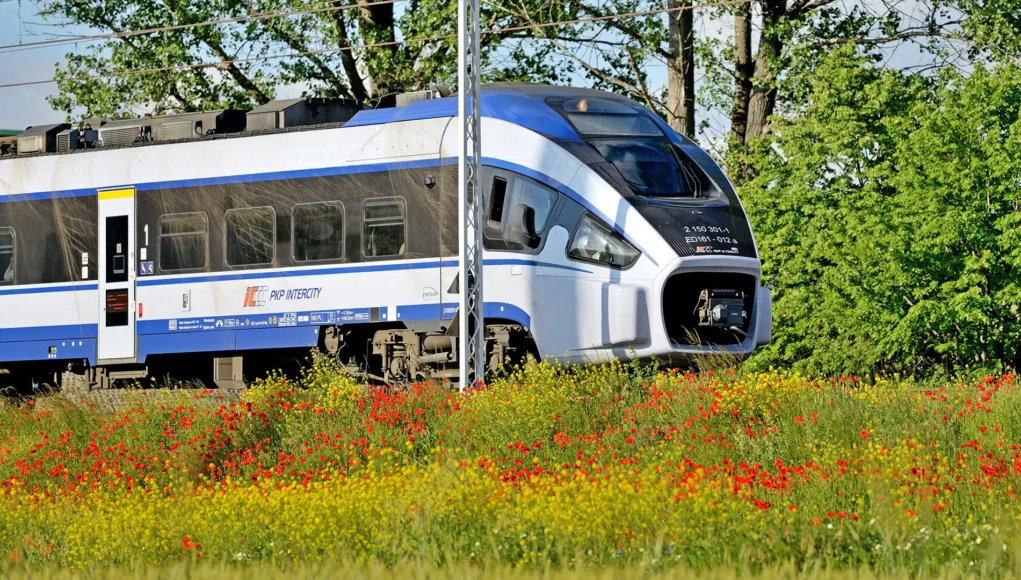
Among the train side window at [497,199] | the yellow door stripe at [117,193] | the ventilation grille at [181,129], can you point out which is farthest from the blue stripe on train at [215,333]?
the ventilation grille at [181,129]

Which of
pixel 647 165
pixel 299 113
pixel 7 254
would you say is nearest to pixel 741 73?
pixel 299 113

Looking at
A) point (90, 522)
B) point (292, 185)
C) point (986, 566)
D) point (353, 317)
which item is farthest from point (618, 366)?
point (986, 566)

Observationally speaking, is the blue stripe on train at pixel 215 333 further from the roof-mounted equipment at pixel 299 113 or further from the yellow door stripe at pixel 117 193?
the roof-mounted equipment at pixel 299 113

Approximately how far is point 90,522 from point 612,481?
3896 mm

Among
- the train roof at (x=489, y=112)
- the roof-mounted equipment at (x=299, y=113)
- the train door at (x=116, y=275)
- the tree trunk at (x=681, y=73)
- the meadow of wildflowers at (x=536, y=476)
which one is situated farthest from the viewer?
the tree trunk at (x=681, y=73)

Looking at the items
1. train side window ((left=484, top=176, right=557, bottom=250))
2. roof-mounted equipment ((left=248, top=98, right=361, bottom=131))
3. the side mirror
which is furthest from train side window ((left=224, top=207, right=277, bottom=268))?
the side mirror

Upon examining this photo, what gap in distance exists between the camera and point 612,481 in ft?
28.2

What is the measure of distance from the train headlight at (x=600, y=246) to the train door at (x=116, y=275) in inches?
263

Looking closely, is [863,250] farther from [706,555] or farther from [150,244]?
[706,555]

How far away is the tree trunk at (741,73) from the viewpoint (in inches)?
1090

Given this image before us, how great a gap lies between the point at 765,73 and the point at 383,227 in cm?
1243

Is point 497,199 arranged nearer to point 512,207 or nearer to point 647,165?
point 512,207

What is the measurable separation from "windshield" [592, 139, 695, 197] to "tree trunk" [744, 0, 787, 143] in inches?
415

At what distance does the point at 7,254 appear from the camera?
67.5 ft
